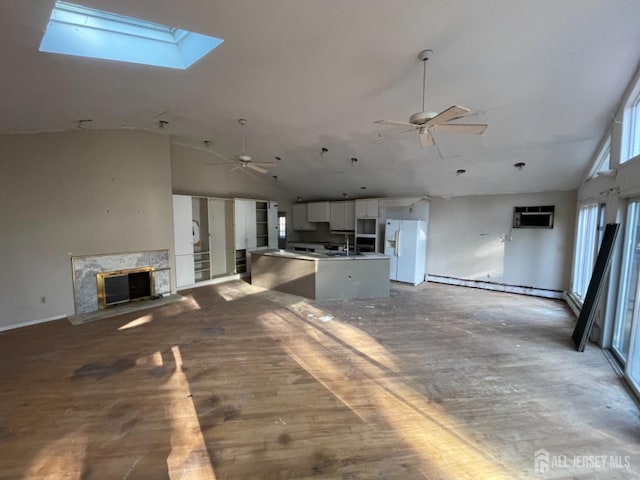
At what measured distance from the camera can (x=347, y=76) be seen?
10.7 ft

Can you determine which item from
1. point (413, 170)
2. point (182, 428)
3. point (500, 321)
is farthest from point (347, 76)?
point (500, 321)

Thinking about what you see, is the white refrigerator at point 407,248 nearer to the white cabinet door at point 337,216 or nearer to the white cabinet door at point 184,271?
the white cabinet door at point 337,216

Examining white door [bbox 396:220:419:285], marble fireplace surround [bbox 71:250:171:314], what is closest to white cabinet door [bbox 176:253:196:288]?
marble fireplace surround [bbox 71:250:171:314]

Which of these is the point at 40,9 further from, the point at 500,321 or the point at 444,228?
the point at 444,228

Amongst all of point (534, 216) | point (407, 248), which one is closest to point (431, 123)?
point (407, 248)

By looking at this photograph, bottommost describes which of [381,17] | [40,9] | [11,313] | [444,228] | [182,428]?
[182,428]

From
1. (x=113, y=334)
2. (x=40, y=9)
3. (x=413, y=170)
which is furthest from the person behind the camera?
(x=413, y=170)

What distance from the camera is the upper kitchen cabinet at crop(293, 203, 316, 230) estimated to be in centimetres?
931

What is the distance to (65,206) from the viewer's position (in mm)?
4609

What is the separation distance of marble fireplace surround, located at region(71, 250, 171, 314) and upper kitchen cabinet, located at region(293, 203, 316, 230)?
4658 millimetres

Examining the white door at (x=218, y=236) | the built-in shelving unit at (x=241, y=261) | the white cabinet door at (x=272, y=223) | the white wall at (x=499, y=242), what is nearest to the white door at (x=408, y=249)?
the white wall at (x=499, y=242)

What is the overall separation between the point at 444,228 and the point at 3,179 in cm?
836

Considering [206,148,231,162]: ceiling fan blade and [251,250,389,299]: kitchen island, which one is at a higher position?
[206,148,231,162]: ceiling fan blade

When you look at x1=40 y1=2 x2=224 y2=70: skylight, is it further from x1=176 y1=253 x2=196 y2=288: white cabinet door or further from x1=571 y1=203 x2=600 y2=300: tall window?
x1=571 y1=203 x2=600 y2=300: tall window
